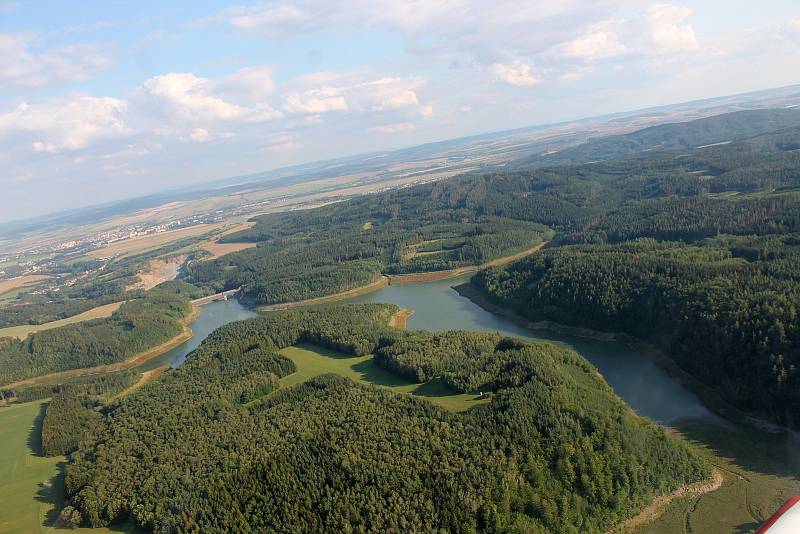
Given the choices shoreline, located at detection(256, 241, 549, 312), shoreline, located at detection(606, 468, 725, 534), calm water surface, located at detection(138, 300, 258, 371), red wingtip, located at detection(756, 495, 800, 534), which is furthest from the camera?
shoreline, located at detection(256, 241, 549, 312)

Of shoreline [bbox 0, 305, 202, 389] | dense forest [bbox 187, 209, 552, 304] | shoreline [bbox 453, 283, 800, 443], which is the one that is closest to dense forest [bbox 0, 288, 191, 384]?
shoreline [bbox 0, 305, 202, 389]

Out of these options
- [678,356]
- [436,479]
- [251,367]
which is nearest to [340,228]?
[251,367]

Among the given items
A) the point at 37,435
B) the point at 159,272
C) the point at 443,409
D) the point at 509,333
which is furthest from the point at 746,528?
the point at 159,272

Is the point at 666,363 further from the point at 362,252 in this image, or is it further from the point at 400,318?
the point at 362,252

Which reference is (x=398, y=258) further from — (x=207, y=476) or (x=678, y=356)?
(x=207, y=476)

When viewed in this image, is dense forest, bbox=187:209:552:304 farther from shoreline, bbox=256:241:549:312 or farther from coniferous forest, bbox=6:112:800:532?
coniferous forest, bbox=6:112:800:532
